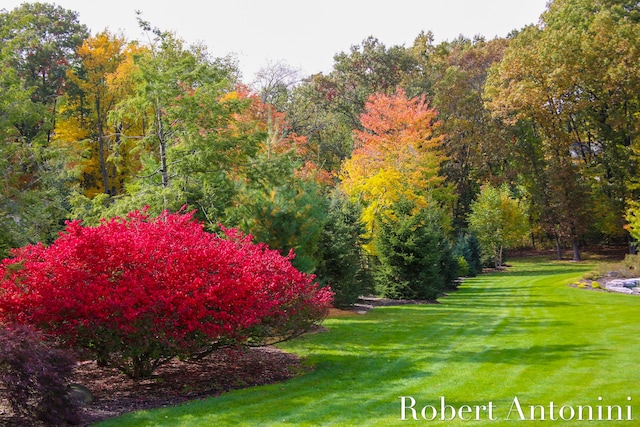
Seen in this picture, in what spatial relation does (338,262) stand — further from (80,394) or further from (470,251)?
(470,251)

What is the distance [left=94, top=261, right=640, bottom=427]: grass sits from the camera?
22.5ft

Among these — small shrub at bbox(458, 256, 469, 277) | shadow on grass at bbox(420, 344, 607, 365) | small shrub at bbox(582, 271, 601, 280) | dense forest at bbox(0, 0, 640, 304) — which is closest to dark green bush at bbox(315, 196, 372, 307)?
→ dense forest at bbox(0, 0, 640, 304)

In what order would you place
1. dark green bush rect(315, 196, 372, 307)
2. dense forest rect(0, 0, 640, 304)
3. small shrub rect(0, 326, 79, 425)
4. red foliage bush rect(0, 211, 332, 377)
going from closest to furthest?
1. small shrub rect(0, 326, 79, 425)
2. red foliage bush rect(0, 211, 332, 377)
3. dense forest rect(0, 0, 640, 304)
4. dark green bush rect(315, 196, 372, 307)

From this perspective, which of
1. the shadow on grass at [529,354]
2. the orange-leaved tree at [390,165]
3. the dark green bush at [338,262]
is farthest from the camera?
the orange-leaved tree at [390,165]

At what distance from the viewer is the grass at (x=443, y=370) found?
6.85 metres

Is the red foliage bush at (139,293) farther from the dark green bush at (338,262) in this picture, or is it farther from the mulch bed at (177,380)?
the dark green bush at (338,262)

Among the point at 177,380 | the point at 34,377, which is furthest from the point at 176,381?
the point at 34,377

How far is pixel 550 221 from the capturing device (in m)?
45.9

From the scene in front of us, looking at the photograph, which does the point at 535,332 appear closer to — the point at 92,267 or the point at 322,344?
the point at 322,344

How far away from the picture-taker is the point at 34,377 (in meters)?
6.51

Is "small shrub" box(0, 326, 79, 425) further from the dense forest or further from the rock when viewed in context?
the dense forest

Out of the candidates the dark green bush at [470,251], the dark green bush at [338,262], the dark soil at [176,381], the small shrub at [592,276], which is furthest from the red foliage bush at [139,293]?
the dark green bush at [470,251]

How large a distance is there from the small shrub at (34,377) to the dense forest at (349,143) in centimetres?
364

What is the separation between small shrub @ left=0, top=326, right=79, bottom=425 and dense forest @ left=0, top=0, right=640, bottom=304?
143 inches
